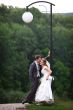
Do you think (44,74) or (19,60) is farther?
(19,60)

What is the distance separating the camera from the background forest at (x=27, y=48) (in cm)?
4600

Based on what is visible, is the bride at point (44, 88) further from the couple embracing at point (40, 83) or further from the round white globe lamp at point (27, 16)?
the round white globe lamp at point (27, 16)

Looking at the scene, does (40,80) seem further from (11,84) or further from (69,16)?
(69,16)

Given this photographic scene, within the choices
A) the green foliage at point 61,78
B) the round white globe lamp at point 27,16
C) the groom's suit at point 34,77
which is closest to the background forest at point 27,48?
the green foliage at point 61,78

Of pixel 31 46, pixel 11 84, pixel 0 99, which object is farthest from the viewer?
pixel 31 46

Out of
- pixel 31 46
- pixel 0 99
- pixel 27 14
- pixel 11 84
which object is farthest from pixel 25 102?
pixel 31 46

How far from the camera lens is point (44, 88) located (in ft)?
63.8

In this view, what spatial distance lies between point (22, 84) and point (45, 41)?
664cm

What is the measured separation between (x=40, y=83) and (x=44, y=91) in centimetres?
34

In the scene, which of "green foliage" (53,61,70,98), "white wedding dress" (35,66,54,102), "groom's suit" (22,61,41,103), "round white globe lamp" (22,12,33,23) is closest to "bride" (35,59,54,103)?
"white wedding dress" (35,66,54,102)

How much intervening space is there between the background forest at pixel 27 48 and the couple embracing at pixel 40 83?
2324cm

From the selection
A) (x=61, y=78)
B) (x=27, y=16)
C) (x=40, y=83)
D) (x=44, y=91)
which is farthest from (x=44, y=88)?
(x=61, y=78)

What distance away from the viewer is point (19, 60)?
48875 millimetres

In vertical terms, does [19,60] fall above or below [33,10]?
below
